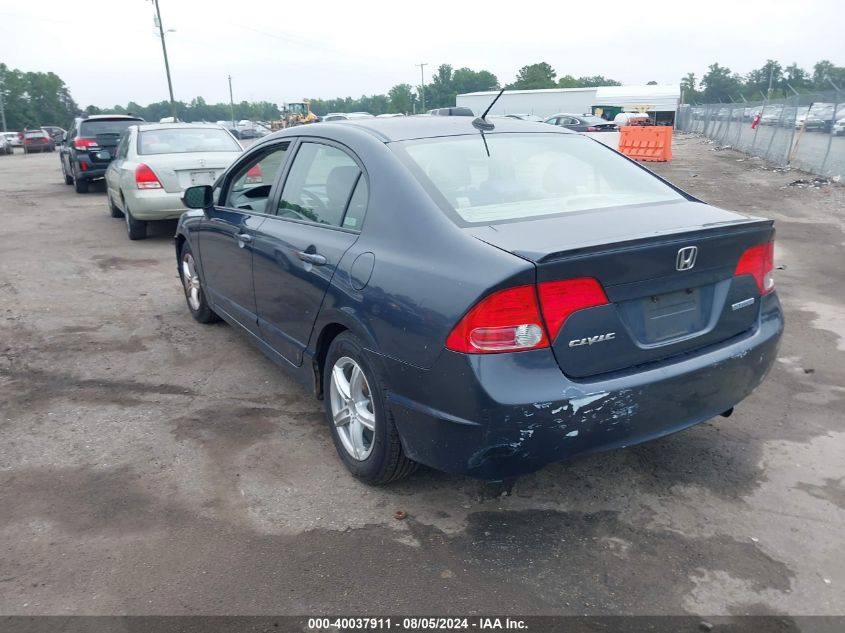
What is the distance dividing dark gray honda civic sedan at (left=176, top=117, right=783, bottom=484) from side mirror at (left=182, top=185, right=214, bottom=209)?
3.96 feet

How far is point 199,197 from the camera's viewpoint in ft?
16.7

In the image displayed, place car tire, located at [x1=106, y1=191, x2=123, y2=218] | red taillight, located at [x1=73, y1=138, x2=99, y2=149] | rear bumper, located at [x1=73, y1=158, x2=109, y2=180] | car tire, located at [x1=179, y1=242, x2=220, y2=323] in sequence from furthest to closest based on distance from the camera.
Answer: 1. rear bumper, located at [x1=73, y1=158, x2=109, y2=180]
2. red taillight, located at [x1=73, y1=138, x2=99, y2=149]
3. car tire, located at [x1=106, y1=191, x2=123, y2=218]
4. car tire, located at [x1=179, y1=242, x2=220, y2=323]

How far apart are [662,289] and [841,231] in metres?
8.86

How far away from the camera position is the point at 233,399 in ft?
14.9

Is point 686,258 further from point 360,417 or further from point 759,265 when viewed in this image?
point 360,417

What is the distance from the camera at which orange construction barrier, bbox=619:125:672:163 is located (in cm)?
2189

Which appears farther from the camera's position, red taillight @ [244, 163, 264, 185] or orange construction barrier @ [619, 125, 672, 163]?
orange construction barrier @ [619, 125, 672, 163]

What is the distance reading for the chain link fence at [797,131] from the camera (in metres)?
15.2

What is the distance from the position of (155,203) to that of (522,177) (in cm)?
720

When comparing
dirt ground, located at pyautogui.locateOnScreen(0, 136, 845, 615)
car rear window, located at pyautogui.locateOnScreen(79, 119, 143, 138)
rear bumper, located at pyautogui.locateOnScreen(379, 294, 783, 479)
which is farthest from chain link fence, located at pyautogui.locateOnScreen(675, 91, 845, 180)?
car rear window, located at pyautogui.locateOnScreen(79, 119, 143, 138)

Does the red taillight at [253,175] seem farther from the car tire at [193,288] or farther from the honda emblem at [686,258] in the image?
the honda emblem at [686,258]

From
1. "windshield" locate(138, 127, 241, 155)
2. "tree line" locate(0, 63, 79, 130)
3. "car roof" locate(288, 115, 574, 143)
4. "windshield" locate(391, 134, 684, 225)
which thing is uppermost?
"car roof" locate(288, 115, 574, 143)

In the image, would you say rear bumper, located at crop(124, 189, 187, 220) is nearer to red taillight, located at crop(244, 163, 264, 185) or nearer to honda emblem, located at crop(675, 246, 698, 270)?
red taillight, located at crop(244, 163, 264, 185)

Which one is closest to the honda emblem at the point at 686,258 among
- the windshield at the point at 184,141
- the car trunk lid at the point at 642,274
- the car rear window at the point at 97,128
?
the car trunk lid at the point at 642,274
